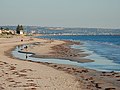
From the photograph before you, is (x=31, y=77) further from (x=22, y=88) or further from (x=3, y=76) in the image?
(x=22, y=88)

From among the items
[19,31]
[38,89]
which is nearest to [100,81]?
[38,89]

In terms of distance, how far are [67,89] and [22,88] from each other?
2.47 meters

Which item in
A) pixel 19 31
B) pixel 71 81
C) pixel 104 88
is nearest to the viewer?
pixel 104 88

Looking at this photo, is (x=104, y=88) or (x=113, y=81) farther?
(x=113, y=81)

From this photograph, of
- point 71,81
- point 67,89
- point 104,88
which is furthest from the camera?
point 71,81

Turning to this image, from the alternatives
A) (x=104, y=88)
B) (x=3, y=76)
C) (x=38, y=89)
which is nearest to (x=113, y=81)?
(x=104, y=88)

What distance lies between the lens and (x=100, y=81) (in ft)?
64.8

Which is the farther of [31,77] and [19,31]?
[19,31]

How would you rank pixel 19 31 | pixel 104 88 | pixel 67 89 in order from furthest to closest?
pixel 19 31 < pixel 104 88 < pixel 67 89

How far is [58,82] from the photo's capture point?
60.0 feet

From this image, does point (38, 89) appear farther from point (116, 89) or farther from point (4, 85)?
point (116, 89)

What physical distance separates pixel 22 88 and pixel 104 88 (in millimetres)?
4688

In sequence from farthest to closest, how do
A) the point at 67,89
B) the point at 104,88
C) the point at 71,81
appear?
the point at 71,81 < the point at 104,88 < the point at 67,89

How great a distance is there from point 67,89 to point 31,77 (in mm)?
4596
